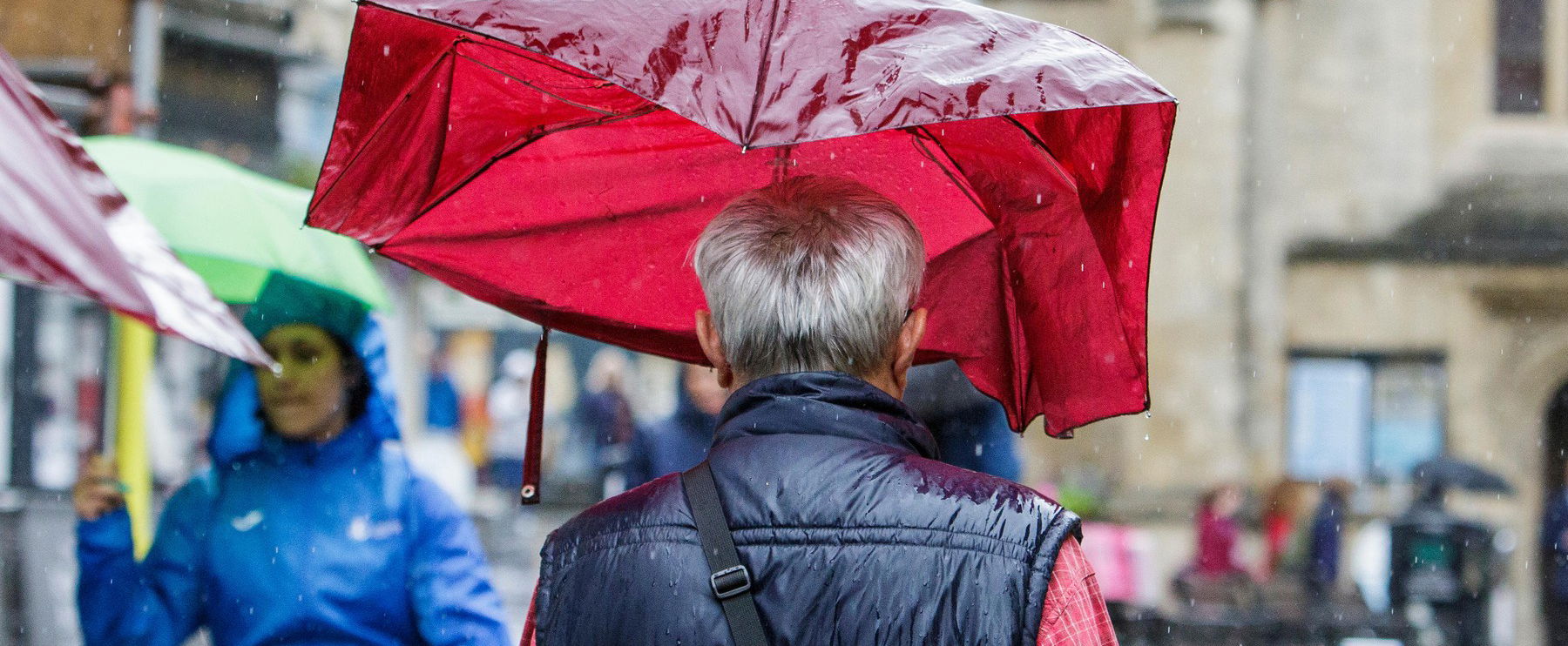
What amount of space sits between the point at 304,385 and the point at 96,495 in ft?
1.61

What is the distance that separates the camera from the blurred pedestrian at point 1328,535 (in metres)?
13.6

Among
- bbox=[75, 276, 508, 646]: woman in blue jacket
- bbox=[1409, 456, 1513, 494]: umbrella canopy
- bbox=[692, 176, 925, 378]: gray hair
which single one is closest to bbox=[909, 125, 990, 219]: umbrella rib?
bbox=[692, 176, 925, 378]: gray hair

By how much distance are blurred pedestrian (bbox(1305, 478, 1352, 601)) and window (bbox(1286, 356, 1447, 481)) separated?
247cm

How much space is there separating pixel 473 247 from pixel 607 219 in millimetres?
245

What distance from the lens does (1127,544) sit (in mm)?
9148

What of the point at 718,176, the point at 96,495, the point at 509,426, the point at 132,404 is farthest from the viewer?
the point at 509,426

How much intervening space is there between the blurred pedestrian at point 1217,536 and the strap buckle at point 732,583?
35.0 ft

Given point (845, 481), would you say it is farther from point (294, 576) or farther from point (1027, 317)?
point (294, 576)

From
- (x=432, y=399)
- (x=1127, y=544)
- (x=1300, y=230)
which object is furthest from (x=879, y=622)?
(x=432, y=399)

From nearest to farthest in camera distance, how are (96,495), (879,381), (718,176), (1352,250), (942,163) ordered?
(879,381)
(942,163)
(718,176)
(96,495)
(1352,250)

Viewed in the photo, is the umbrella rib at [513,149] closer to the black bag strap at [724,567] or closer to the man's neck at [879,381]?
the man's neck at [879,381]

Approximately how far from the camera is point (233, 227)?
3.85m

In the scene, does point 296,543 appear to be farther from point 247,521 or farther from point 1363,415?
point 1363,415

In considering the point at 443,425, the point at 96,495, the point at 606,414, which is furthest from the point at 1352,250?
the point at 96,495
